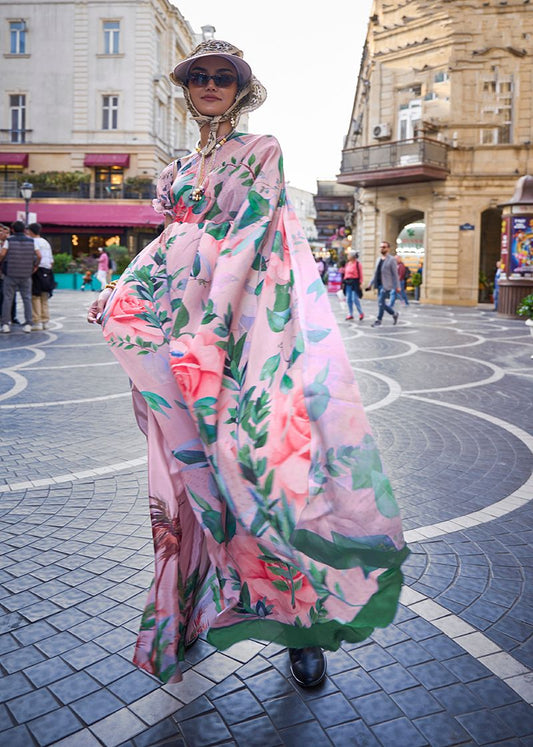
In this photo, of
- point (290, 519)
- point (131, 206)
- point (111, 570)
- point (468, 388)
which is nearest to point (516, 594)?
point (290, 519)

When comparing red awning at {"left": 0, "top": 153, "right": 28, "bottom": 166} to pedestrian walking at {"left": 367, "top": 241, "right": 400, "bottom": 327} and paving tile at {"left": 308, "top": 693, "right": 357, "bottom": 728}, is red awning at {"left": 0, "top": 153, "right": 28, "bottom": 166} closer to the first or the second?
pedestrian walking at {"left": 367, "top": 241, "right": 400, "bottom": 327}

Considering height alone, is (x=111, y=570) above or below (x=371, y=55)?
below

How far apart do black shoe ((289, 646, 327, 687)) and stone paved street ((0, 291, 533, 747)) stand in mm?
35

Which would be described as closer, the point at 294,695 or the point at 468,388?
the point at 294,695

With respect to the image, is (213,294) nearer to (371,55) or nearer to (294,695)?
(294,695)

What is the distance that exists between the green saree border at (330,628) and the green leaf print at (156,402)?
74cm

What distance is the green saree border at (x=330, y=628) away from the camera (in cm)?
196

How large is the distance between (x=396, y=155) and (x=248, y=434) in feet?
93.0

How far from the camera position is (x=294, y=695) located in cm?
227

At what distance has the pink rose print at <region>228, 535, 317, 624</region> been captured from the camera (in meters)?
2.09

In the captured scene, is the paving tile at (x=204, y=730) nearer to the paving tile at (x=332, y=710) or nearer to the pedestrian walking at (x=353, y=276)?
the paving tile at (x=332, y=710)

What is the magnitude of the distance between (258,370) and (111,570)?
59.4 inches

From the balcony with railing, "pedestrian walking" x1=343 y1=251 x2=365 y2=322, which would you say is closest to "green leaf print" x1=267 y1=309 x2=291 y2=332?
"pedestrian walking" x1=343 y1=251 x2=365 y2=322

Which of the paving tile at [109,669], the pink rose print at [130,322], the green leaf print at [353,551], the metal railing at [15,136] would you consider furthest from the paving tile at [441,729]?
the metal railing at [15,136]
